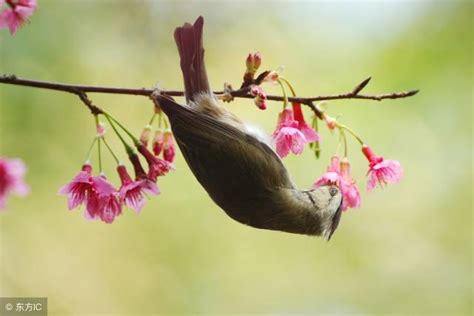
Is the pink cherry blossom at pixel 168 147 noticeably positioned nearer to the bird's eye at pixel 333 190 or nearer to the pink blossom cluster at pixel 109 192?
the pink blossom cluster at pixel 109 192

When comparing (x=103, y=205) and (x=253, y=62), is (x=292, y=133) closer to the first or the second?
(x=253, y=62)

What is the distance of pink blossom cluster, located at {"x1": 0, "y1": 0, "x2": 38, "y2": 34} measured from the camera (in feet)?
9.24

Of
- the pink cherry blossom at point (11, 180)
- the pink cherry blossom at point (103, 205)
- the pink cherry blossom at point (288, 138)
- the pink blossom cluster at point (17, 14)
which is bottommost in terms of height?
the pink cherry blossom at point (11, 180)

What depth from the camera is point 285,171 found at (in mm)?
3617

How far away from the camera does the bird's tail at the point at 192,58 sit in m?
3.29

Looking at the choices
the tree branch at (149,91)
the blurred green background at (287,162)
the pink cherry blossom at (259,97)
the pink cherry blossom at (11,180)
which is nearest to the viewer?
the pink cherry blossom at (11,180)

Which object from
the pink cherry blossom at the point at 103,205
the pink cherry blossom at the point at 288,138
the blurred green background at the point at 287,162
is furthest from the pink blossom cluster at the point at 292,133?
the blurred green background at the point at 287,162

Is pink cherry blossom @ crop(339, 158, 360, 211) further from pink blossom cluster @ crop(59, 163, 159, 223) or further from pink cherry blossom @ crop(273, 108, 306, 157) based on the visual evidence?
pink blossom cluster @ crop(59, 163, 159, 223)

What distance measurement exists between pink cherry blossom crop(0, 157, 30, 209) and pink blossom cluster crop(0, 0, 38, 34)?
2.25 ft

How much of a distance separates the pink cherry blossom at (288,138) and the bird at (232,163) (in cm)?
35

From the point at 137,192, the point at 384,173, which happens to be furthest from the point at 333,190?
the point at 137,192

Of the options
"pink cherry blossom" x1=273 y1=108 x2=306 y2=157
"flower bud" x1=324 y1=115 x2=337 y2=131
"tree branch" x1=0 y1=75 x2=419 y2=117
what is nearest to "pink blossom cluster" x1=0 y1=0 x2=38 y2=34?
"tree branch" x1=0 y1=75 x2=419 y2=117

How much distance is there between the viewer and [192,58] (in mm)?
3307

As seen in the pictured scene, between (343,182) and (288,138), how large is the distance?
388 millimetres
